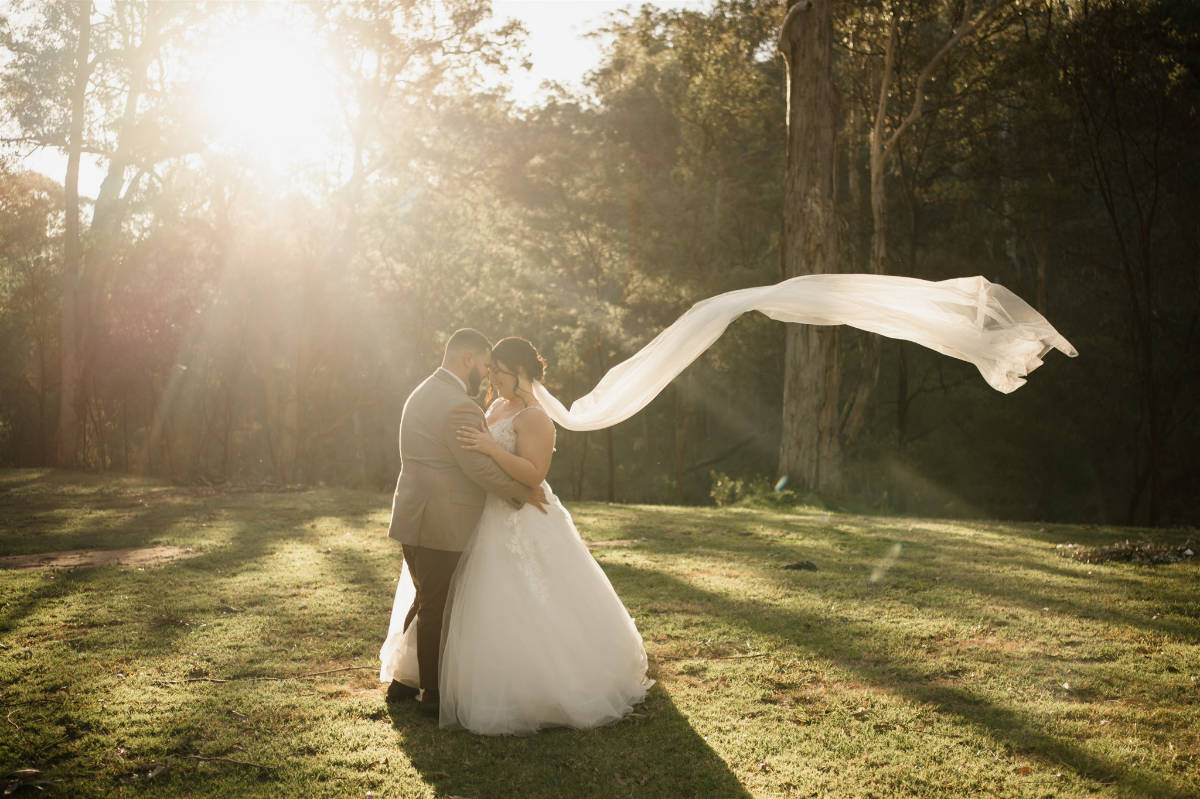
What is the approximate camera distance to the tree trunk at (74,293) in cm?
2566

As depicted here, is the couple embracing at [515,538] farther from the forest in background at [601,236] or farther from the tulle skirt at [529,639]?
the forest in background at [601,236]

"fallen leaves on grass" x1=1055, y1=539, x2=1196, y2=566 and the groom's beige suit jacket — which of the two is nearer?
the groom's beige suit jacket

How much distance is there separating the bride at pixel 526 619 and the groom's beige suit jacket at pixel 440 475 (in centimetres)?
9

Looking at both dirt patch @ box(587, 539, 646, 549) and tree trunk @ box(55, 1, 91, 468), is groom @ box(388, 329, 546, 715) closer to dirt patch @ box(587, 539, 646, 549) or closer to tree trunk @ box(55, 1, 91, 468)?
dirt patch @ box(587, 539, 646, 549)

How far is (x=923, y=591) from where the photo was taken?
872 centimetres

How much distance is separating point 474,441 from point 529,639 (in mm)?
1279

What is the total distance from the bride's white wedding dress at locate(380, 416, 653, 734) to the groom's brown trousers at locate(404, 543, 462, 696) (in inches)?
2.9

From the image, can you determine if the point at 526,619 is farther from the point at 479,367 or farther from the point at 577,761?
the point at 479,367

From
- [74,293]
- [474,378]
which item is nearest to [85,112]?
[74,293]

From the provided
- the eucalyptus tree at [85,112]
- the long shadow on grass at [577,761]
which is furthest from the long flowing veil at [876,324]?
the eucalyptus tree at [85,112]

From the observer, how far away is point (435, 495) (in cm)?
568

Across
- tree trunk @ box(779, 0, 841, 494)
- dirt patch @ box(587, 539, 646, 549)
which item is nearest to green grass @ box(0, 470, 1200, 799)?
dirt patch @ box(587, 539, 646, 549)

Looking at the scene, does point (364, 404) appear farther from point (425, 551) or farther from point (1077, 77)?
point (425, 551)

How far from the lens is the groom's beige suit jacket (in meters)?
5.63
